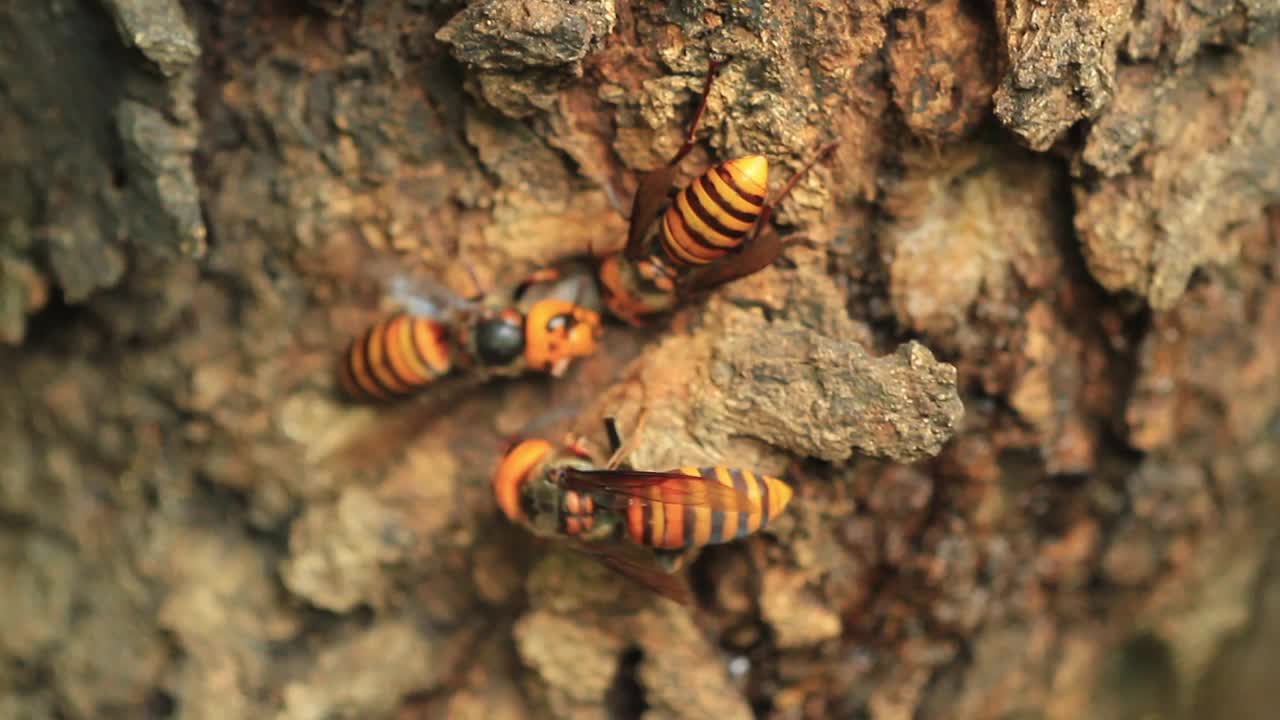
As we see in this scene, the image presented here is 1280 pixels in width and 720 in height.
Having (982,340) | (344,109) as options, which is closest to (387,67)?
(344,109)

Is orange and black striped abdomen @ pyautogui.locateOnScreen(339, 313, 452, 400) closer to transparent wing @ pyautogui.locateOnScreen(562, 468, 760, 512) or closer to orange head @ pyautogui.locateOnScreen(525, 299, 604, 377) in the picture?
orange head @ pyautogui.locateOnScreen(525, 299, 604, 377)

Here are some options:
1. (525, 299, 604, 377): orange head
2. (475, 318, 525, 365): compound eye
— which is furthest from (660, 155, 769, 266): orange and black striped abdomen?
(475, 318, 525, 365): compound eye

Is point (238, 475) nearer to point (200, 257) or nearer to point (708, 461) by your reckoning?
point (200, 257)

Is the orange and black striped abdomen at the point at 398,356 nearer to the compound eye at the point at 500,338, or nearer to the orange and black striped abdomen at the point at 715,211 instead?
the compound eye at the point at 500,338

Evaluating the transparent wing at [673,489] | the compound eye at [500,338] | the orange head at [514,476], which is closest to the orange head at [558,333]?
the compound eye at [500,338]

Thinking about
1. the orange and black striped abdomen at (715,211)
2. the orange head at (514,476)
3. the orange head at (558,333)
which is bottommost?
the orange head at (514,476)

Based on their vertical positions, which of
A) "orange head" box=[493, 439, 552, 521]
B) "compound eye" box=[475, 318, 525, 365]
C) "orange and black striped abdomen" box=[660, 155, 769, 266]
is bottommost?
"orange head" box=[493, 439, 552, 521]

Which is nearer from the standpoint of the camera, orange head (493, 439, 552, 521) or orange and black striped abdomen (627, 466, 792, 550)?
orange and black striped abdomen (627, 466, 792, 550)
